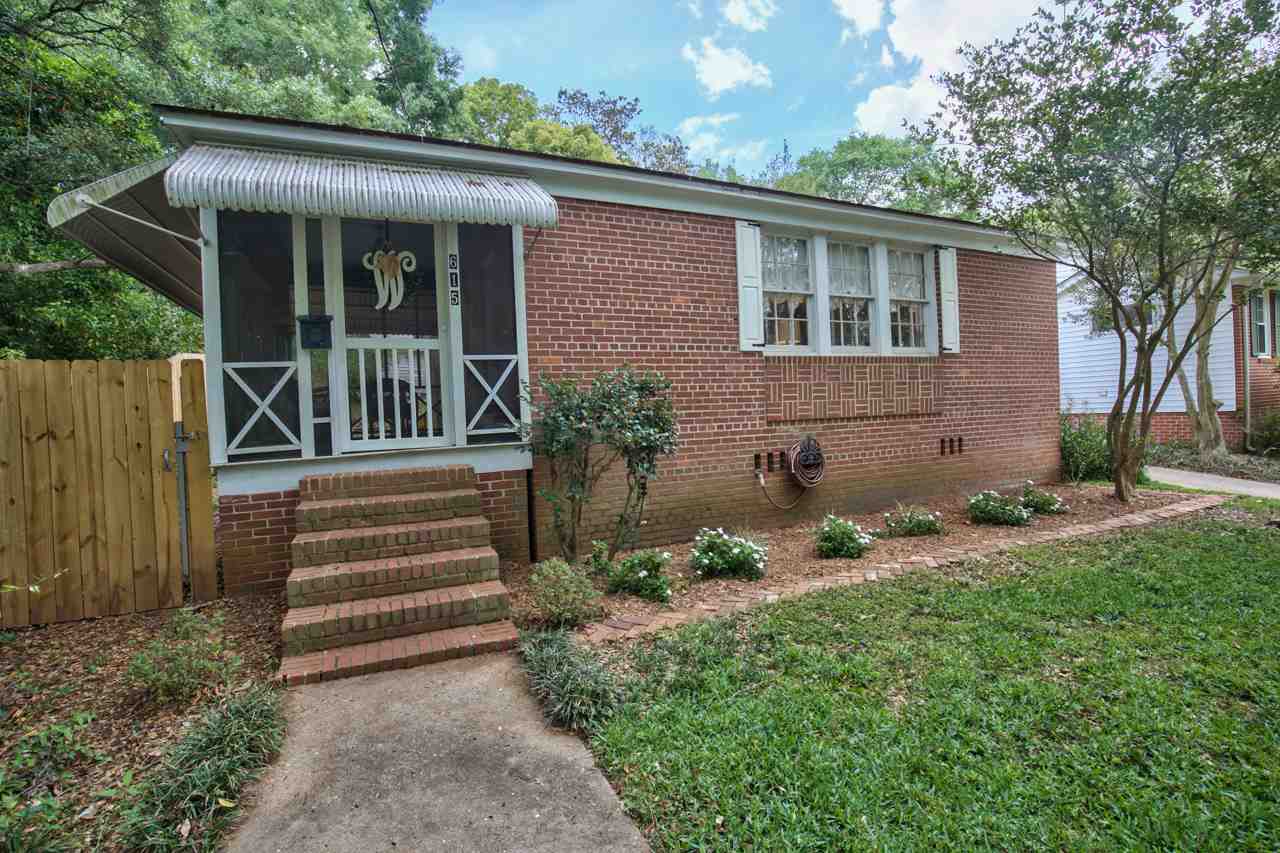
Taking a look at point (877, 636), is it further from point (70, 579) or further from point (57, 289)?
point (57, 289)

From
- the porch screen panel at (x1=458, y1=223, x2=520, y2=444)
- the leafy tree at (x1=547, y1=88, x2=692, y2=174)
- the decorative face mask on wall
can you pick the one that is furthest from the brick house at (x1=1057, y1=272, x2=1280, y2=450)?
the leafy tree at (x1=547, y1=88, x2=692, y2=174)

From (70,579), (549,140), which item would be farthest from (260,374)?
(549,140)

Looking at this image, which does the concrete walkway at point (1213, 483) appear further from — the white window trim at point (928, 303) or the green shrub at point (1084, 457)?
the white window trim at point (928, 303)

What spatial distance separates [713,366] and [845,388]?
1947 millimetres

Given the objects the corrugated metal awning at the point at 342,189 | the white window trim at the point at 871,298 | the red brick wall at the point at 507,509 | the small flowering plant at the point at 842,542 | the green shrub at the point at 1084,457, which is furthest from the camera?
the green shrub at the point at 1084,457

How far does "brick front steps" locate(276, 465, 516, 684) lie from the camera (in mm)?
3570

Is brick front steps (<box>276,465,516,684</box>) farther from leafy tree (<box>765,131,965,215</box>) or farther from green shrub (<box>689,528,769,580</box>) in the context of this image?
leafy tree (<box>765,131,965,215</box>)

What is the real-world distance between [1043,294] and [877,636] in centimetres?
775

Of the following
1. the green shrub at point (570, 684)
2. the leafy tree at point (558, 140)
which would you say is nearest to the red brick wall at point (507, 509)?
the green shrub at point (570, 684)

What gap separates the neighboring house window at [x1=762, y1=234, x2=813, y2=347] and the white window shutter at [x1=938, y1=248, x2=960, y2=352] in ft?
7.10

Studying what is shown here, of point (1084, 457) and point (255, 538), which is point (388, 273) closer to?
point (255, 538)

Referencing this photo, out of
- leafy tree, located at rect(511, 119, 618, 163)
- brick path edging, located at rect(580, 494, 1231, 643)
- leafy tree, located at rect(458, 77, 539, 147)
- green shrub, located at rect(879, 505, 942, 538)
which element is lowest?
brick path edging, located at rect(580, 494, 1231, 643)

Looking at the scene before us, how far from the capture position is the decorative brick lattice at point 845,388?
6.88 meters

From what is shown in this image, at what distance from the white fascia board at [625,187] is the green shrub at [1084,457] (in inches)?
126
